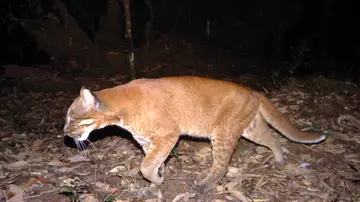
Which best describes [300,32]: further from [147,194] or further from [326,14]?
[147,194]

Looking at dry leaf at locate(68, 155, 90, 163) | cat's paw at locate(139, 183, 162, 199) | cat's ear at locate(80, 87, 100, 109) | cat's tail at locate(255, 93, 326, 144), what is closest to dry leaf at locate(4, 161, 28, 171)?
dry leaf at locate(68, 155, 90, 163)

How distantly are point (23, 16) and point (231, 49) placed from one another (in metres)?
10.6

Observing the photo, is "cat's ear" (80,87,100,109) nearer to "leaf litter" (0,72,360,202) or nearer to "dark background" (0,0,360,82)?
"leaf litter" (0,72,360,202)

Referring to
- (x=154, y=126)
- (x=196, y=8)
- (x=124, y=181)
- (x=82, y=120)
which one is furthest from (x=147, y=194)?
(x=196, y=8)

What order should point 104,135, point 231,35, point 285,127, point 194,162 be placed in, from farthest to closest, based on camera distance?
point 231,35 → point 104,135 → point 194,162 → point 285,127

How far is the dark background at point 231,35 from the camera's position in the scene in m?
14.0

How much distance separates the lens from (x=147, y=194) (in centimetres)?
557

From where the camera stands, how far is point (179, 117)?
19.3 feet

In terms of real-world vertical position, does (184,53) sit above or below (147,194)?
below

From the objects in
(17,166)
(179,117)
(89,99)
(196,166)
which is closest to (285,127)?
(196,166)

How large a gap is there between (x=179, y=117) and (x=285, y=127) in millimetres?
1791

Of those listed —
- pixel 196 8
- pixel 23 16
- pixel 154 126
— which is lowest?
pixel 196 8

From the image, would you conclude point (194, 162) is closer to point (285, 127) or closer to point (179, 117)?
point (179, 117)

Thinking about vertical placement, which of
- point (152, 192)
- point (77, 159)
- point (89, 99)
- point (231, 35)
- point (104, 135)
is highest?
point (89, 99)
